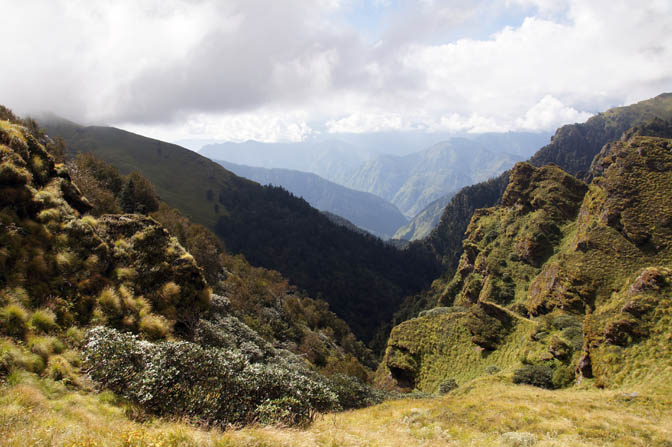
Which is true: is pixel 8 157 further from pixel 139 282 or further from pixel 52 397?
pixel 52 397

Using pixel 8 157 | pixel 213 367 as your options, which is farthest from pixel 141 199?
pixel 213 367

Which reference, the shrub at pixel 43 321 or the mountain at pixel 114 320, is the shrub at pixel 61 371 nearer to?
the mountain at pixel 114 320

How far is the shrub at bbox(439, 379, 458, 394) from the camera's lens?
3312cm

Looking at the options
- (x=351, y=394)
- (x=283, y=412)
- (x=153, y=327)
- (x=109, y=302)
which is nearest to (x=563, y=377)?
(x=351, y=394)

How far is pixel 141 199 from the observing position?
57.6 meters

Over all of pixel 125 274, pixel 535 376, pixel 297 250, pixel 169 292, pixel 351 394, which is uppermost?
pixel 125 274

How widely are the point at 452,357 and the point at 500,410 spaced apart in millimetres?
24532

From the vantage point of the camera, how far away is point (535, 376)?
86.2ft

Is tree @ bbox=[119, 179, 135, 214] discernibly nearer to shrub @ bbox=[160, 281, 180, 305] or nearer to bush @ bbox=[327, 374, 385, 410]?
shrub @ bbox=[160, 281, 180, 305]

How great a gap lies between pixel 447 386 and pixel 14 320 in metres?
36.1

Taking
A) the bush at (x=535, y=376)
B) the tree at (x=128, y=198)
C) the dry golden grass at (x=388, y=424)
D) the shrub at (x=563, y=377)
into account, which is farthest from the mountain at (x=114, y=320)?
the tree at (x=128, y=198)

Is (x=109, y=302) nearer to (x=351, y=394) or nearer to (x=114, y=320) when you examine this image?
(x=114, y=320)

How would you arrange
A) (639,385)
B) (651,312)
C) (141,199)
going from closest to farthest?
(639,385) < (651,312) < (141,199)

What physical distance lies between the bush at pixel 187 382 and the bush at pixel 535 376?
2300 centimetres
